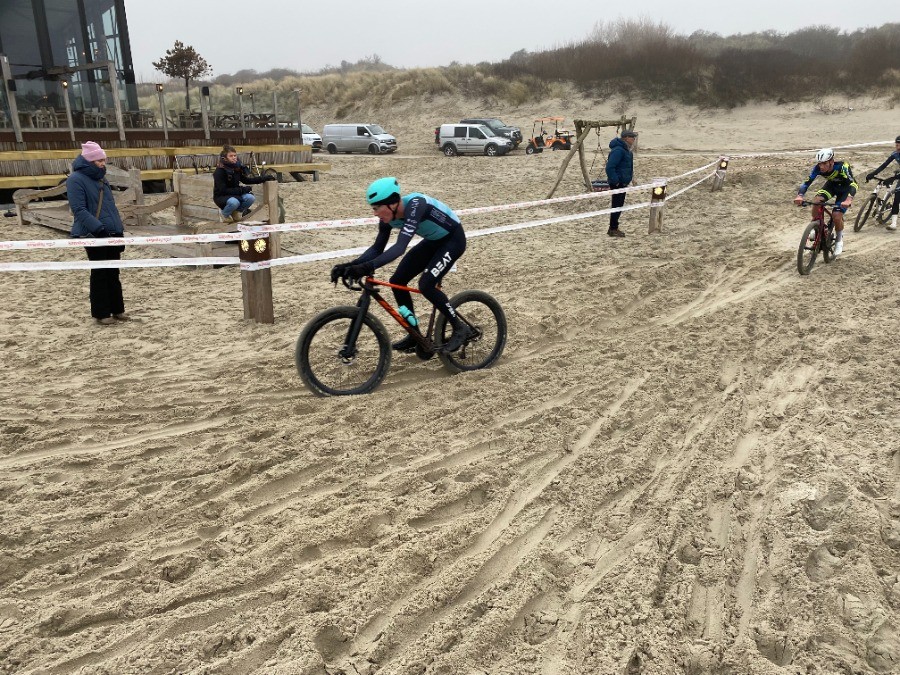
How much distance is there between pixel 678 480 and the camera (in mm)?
3855

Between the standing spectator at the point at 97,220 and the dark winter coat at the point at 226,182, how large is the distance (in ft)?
9.00

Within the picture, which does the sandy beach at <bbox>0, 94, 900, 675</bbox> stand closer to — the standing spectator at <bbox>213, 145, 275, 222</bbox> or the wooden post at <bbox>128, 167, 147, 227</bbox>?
the standing spectator at <bbox>213, 145, 275, 222</bbox>

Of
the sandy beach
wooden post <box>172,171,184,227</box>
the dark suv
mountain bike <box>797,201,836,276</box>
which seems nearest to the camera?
the sandy beach

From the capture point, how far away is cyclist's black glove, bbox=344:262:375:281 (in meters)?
4.64

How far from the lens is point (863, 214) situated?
11.2 meters

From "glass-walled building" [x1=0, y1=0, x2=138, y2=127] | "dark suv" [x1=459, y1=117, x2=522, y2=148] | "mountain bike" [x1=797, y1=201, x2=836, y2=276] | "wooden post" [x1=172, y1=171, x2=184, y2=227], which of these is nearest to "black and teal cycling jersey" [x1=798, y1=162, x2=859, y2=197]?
"mountain bike" [x1=797, y1=201, x2=836, y2=276]

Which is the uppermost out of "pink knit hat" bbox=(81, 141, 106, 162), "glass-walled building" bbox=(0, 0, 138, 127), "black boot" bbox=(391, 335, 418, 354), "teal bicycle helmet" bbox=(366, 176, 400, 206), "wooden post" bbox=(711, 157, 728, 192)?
"glass-walled building" bbox=(0, 0, 138, 127)

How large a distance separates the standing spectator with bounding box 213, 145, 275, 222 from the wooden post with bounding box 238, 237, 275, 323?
299 cm

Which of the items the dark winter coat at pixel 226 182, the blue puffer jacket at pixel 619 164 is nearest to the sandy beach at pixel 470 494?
the dark winter coat at pixel 226 182

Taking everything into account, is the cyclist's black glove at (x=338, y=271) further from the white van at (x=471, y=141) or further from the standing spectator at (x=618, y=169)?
the white van at (x=471, y=141)

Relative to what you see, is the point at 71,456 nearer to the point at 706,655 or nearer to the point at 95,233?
the point at 95,233

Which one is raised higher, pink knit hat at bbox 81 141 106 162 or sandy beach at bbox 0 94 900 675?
pink knit hat at bbox 81 141 106 162

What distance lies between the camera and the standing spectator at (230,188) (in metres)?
9.41

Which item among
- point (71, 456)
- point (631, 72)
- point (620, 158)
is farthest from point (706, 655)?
point (631, 72)
